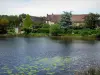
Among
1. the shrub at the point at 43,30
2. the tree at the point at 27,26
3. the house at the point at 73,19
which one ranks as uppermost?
the house at the point at 73,19

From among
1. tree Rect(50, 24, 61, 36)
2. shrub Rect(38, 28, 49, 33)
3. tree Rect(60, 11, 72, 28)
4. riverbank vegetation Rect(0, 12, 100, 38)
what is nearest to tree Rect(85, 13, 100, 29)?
riverbank vegetation Rect(0, 12, 100, 38)

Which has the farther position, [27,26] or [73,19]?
[73,19]

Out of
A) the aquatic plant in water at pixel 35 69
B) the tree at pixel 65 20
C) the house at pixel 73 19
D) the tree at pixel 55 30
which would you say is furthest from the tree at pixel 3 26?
the aquatic plant in water at pixel 35 69

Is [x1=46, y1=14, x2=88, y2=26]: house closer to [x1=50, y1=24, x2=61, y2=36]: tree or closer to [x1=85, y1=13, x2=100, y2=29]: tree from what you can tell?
[x1=85, y1=13, x2=100, y2=29]: tree

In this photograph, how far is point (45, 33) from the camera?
286 ft

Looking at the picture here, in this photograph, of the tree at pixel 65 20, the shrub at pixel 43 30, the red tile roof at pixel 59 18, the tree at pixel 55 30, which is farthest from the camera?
the red tile roof at pixel 59 18

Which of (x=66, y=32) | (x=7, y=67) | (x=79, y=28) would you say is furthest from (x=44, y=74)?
(x=79, y=28)

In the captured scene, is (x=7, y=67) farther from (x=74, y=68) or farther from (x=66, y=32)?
(x=66, y=32)

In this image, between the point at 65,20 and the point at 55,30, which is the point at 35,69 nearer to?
the point at 55,30

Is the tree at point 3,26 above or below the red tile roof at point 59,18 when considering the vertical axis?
below

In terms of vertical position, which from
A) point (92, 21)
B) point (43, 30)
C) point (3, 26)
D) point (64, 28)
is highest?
point (92, 21)

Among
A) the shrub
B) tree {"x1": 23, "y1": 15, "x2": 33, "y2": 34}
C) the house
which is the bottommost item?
the shrub

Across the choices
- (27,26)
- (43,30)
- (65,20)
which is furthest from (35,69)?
(27,26)

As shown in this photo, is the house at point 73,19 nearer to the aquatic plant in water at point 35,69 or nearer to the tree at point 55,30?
the tree at point 55,30
